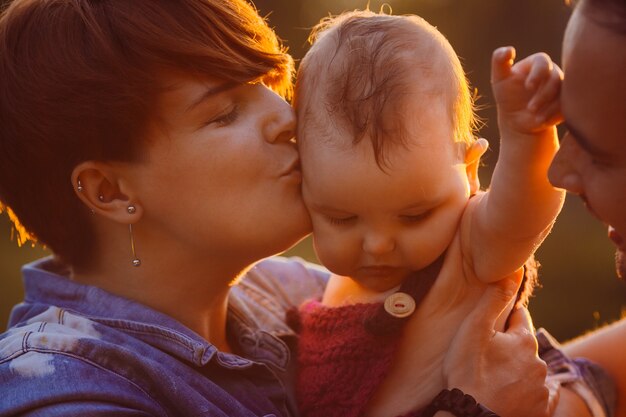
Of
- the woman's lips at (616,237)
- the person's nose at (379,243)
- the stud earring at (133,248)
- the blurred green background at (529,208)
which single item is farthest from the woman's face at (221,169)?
the woman's lips at (616,237)

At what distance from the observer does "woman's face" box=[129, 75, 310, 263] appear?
99.3 inches

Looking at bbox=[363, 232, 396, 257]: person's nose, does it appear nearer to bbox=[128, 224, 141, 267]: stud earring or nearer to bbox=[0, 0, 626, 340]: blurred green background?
bbox=[0, 0, 626, 340]: blurred green background

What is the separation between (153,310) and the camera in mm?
2594

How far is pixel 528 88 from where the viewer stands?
1.99m

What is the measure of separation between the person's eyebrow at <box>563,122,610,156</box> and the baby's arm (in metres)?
0.07

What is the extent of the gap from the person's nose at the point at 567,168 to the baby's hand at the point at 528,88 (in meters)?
0.07

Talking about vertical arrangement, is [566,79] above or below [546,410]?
above

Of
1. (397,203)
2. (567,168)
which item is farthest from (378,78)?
(567,168)

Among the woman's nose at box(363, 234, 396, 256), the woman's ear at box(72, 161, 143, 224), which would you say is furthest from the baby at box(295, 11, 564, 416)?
the woman's ear at box(72, 161, 143, 224)

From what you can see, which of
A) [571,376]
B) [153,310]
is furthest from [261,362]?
[571,376]

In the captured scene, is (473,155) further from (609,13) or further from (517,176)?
(609,13)

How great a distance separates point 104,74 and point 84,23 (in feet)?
0.55

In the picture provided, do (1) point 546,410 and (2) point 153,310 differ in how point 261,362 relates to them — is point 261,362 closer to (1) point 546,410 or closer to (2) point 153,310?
(2) point 153,310

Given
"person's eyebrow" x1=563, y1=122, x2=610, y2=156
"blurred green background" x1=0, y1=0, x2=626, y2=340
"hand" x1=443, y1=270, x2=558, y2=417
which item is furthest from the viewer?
"blurred green background" x1=0, y1=0, x2=626, y2=340
